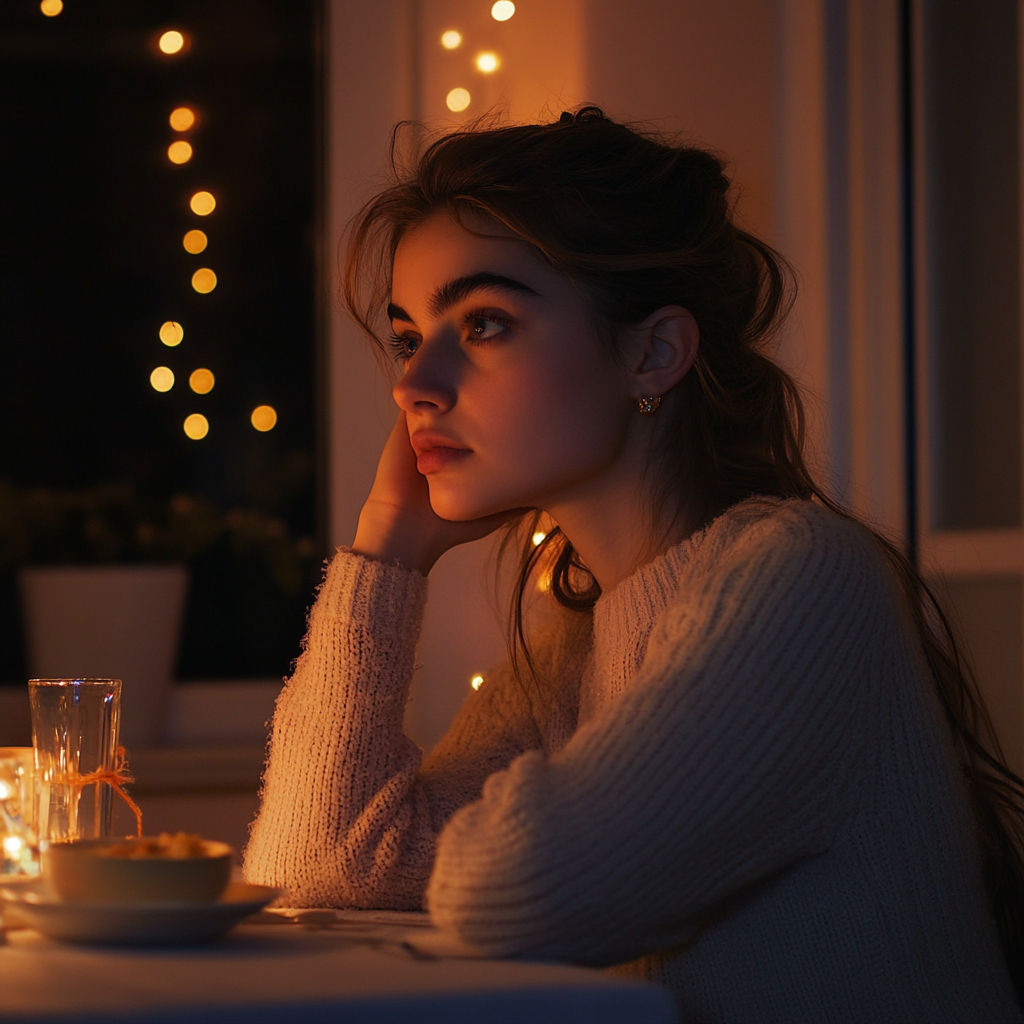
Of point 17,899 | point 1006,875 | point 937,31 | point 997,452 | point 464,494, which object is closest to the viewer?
point 17,899

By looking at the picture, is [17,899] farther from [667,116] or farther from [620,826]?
[667,116]

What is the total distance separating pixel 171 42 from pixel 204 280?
482 mm

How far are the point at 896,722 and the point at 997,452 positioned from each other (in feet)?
3.53

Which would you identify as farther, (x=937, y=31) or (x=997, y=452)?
(x=937, y=31)

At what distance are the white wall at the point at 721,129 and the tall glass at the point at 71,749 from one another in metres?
1.26

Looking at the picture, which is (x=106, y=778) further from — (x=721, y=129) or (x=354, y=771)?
(x=721, y=129)

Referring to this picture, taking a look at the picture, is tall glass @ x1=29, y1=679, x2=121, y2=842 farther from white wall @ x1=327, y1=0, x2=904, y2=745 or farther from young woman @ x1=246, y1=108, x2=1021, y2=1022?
white wall @ x1=327, y1=0, x2=904, y2=745

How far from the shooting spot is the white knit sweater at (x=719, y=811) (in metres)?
0.79

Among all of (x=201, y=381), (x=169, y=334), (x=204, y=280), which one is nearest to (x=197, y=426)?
(x=201, y=381)

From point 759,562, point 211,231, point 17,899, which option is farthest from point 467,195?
point 211,231

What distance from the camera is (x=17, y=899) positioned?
2.37 feet

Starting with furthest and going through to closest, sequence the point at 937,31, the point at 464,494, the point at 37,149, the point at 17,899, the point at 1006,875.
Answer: the point at 37,149, the point at 937,31, the point at 464,494, the point at 1006,875, the point at 17,899

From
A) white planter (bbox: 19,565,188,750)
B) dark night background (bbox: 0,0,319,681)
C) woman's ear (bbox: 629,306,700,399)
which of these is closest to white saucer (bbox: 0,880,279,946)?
woman's ear (bbox: 629,306,700,399)

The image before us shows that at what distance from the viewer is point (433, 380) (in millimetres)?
1173
